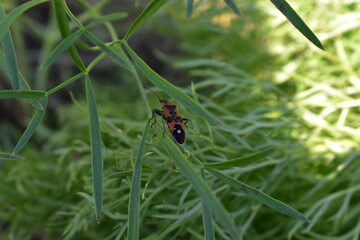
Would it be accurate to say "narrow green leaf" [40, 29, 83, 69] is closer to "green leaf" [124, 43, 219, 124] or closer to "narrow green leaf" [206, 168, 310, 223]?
"green leaf" [124, 43, 219, 124]

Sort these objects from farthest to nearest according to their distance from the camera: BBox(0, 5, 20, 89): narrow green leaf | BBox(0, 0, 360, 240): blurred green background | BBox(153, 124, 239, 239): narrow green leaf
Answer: BBox(0, 0, 360, 240): blurred green background < BBox(0, 5, 20, 89): narrow green leaf < BBox(153, 124, 239, 239): narrow green leaf

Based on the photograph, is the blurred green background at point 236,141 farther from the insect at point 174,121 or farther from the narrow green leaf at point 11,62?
the narrow green leaf at point 11,62

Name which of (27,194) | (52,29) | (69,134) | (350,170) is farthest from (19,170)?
(350,170)

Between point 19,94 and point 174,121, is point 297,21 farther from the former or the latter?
point 19,94

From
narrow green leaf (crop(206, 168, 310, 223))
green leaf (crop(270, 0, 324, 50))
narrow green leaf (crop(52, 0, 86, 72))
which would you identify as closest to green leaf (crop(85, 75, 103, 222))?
narrow green leaf (crop(52, 0, 86, 72))

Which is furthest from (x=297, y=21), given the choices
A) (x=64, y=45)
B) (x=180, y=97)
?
(x=64, y=45)

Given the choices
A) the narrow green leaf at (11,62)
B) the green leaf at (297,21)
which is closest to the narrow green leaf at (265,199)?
the green leaf at (297,21)

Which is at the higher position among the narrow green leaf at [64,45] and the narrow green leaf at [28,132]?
the narrow green leaf at [64,45]
